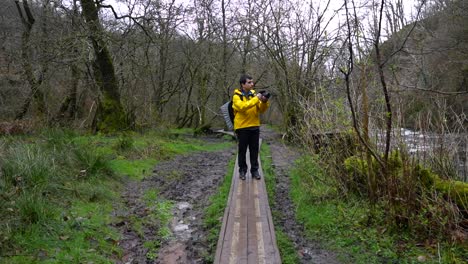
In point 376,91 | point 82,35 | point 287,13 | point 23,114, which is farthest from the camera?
point 287,13

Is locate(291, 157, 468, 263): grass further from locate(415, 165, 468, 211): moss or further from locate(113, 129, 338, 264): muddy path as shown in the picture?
locate(415, 165, 468, 211): moss

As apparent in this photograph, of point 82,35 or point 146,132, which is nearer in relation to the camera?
point 82,35

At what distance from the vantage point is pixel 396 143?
5082 mm

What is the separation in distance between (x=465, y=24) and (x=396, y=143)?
20.3 meters

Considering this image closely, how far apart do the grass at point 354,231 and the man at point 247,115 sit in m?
1.05

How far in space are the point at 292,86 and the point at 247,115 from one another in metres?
8.30

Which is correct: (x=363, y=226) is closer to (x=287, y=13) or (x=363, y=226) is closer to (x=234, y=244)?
(x=234, y=244)

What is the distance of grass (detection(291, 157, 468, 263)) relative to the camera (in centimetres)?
412

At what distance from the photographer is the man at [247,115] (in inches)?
255

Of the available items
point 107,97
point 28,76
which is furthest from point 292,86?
point 28,76

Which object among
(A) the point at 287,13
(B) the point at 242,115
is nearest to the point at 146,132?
(A) the point at 287,13

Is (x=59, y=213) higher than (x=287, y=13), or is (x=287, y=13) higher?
(x=287, y=13)

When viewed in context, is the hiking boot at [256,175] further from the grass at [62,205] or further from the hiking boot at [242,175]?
the grass at [62,205]

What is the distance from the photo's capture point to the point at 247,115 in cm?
688
